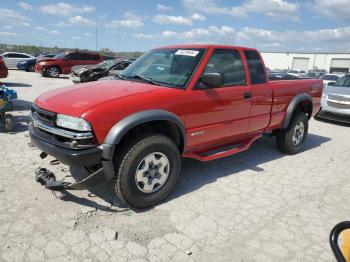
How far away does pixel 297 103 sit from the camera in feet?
18.4

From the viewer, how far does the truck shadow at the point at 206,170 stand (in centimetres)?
377

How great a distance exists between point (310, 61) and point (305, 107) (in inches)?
2426

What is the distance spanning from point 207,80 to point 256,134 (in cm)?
182

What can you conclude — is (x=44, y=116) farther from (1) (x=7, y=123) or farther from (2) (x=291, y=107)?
(2) (x=291, y=107)

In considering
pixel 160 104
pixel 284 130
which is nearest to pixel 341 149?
pixel 284 130

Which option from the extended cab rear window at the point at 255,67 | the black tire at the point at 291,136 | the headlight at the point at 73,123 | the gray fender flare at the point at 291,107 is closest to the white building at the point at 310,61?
the black tire at the point at 291,136

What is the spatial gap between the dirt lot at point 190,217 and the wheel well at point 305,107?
4.37ft

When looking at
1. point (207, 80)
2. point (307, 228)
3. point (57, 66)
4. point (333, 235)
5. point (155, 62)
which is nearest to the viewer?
point (333, 235)

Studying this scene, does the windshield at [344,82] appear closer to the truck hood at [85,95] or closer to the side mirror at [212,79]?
the side mirror at [212,79]

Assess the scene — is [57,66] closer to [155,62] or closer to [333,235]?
[155,62]

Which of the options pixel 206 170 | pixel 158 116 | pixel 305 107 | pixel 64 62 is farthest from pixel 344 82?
pixel 64 62

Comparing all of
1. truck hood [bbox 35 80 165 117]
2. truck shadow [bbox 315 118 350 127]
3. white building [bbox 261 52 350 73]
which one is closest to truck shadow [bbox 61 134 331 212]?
truck hood [bbox 35 80 165 117]

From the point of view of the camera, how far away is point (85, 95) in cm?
352

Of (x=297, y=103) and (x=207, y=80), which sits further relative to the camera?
(x=297, y=103)
